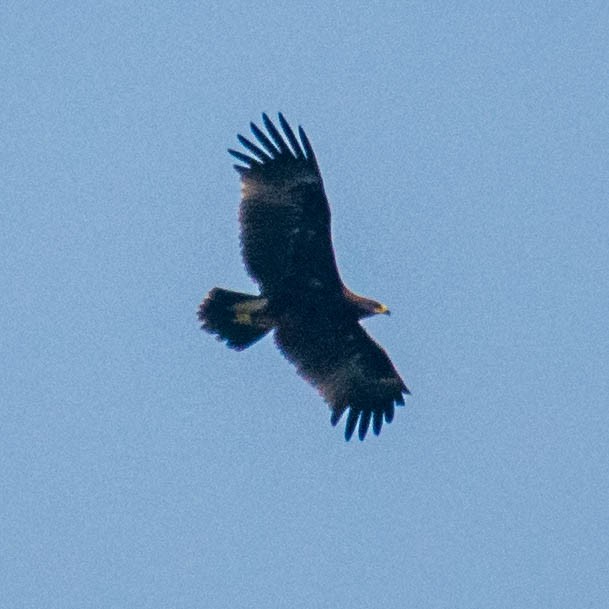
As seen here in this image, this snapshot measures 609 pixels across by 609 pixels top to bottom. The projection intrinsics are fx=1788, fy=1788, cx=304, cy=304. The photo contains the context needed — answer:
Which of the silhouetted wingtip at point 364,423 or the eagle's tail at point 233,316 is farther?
the silhouetted wingtip at point 364,423

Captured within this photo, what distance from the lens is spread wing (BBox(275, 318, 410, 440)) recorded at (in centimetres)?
1831

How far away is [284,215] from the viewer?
17438 mm

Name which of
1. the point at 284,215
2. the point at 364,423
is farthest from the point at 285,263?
the point at 364,423

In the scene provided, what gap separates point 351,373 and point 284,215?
2015 millimetres

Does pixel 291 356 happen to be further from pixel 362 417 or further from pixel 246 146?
pixel 246 146

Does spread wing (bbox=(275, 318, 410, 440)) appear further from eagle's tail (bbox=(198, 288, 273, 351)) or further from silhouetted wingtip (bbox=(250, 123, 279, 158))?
silhouetted wingtip (bbox=(250, 123, 279, 158))

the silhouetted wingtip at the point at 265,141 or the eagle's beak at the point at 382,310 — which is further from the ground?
the silhouetted wingtip at the point at 265,141

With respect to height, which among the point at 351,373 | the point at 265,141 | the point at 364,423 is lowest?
the point at 364,423

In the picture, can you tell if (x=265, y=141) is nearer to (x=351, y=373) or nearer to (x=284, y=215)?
(x=284, y=215)

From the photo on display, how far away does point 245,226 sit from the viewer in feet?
57.3

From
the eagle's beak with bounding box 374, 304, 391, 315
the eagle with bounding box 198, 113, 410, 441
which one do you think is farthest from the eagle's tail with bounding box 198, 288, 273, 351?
the eagle's beak with bounding box 374, 304, 391, 315

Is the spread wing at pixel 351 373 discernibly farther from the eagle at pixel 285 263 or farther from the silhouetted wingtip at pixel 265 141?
the silhouetted wingtip at pixel 265 141

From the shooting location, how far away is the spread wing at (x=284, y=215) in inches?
684

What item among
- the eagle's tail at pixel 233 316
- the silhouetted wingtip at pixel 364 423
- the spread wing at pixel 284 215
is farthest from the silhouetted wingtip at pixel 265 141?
the silhouetted wingtip at pixel 364 423
